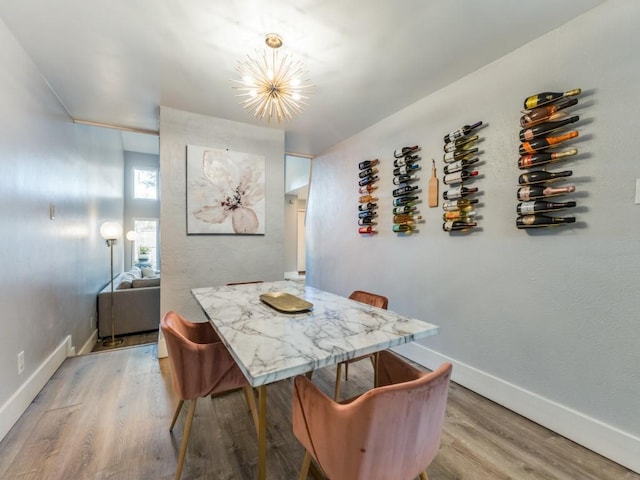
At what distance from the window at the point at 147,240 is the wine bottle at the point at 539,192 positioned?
7.78 metres

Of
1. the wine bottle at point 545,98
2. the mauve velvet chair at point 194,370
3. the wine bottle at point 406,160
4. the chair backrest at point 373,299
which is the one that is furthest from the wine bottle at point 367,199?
the mauve velvet chair at point 194,370

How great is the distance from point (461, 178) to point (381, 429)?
2.00 meters

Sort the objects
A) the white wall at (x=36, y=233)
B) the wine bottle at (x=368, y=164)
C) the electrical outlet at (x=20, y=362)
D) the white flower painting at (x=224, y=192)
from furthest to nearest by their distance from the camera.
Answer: the wine bottle at (x=368, y=164)
the white flower painting at (x=224, y=192)
the electrical outlet at (x=20, y=362)
the white wall at (x=36, y=233)

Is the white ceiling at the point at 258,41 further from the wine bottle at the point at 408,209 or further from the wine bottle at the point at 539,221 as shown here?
the wine bottle at the point at 539,221

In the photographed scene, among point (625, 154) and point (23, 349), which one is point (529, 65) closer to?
point (625, 154)

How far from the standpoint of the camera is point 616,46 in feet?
4.89

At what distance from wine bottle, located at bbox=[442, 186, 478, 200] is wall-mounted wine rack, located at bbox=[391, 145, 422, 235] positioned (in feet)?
1.09

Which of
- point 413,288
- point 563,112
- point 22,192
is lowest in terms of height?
point 413,288

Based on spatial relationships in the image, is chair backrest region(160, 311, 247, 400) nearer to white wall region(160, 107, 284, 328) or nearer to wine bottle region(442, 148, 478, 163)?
white wall region(160, 107, 284, 328)

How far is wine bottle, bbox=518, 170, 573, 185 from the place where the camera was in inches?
64.4

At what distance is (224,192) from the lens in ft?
10.1

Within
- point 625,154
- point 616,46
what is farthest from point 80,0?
point 625,154

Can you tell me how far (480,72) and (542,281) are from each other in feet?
5.26

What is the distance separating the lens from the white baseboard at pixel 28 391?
5.31 ft
